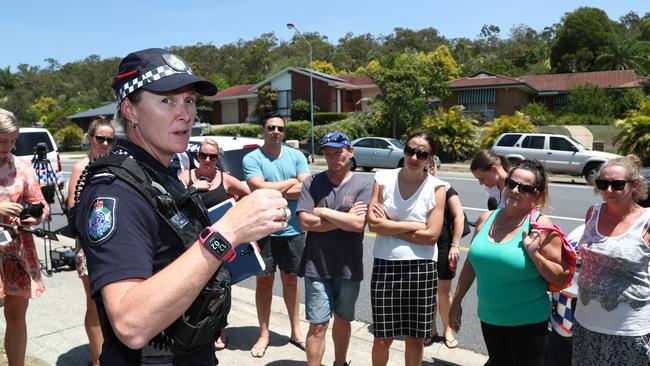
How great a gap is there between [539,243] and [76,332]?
4.24 meters

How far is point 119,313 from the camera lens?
1402 millimetres

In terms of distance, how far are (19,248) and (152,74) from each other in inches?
105

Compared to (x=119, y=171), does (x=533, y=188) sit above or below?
below

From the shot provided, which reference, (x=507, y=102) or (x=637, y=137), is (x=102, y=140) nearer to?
(x=637, y=137)

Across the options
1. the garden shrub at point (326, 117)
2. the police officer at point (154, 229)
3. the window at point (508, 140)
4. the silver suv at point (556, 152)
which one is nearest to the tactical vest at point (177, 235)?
the police officer at point (154, 229)

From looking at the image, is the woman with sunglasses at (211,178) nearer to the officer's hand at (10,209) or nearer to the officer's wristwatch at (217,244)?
the officer's hand at (10,209)

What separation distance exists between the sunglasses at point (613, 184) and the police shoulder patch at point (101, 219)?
299 cm

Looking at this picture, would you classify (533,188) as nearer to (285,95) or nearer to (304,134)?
(304,134)

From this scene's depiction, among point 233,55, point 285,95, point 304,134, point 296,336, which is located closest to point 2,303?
point 296,336

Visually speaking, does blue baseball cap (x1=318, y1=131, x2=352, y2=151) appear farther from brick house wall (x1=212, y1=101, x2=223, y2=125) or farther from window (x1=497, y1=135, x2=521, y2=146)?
brick house wall (x1=212, y1=101, x2=223, y2=125)

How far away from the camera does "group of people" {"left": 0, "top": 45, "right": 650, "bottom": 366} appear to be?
4.84 ft

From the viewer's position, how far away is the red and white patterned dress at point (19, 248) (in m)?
3.58

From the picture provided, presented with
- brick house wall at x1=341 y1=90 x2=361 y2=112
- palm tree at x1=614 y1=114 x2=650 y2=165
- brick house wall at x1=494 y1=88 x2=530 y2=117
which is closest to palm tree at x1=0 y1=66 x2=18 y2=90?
brick house wall at x1=341 y1=90 x2=361 y2=112

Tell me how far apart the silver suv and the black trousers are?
15.4 meters
